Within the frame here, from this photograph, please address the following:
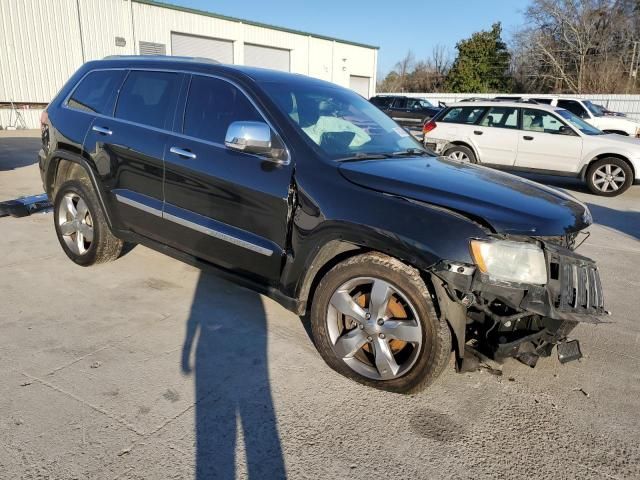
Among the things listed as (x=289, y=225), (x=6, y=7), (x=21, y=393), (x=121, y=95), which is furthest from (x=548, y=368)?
(x=6, y=7)

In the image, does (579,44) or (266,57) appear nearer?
(266,57)

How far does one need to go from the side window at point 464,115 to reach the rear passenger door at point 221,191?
8.66 meters

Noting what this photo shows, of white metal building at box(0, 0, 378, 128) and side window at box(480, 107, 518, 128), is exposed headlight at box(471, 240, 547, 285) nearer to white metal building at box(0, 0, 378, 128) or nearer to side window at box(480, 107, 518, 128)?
side window at box(480, 107, 518, 128)

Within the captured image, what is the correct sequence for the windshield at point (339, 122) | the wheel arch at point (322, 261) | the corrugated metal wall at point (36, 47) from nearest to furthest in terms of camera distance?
the wheel arch at point (322, 261), the windshield at point (339, 122), the corrugated metal wall at point (36, 47)

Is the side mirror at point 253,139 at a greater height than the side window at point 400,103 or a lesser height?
lesser

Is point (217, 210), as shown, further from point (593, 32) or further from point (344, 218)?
point (593, 32)

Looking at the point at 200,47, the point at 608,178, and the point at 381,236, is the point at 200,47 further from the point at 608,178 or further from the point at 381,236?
the point at 381,236

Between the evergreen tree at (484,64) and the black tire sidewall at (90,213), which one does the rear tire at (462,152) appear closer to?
the black tire sidewall at (90,213)

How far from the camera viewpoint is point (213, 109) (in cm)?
358

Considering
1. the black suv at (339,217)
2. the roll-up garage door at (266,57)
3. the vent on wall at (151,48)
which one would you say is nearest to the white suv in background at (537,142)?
the black suv at (339,217)

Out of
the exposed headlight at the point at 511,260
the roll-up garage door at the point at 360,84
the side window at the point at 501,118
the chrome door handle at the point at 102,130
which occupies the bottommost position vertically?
the exposed headlight at the point at 511,260

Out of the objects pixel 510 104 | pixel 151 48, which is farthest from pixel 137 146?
pixel 151 48

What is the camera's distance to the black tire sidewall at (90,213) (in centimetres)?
434

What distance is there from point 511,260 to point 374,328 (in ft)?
2.75
